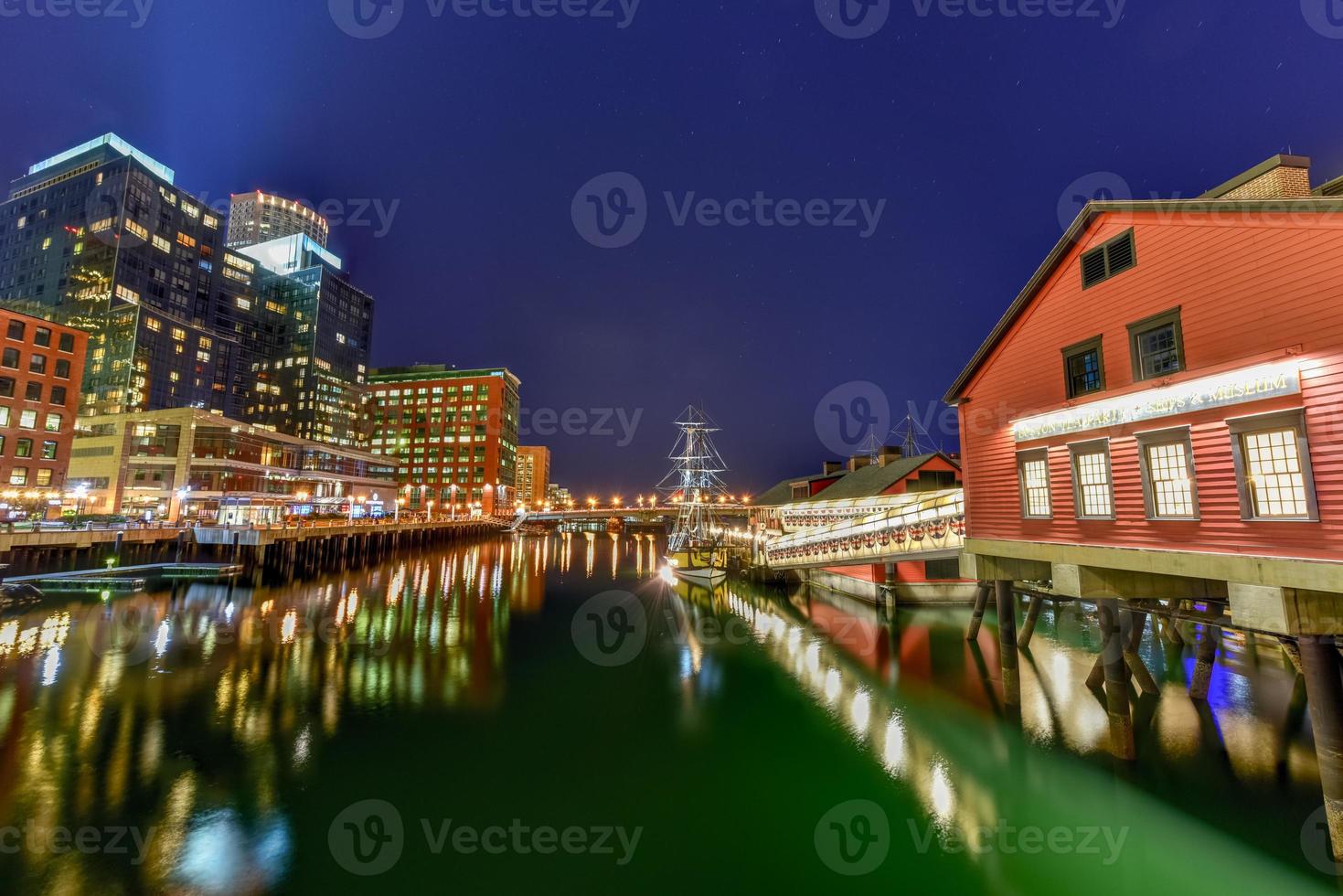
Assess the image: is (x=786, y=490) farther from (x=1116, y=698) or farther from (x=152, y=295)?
(x=152, y=295)

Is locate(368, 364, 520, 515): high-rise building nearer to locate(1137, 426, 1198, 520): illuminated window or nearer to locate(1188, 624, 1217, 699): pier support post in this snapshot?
locate(1188, 624, 1217, 699): pier support post

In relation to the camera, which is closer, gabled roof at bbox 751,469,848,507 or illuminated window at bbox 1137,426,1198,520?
illuminated window at bbox 1137,426,1198,520

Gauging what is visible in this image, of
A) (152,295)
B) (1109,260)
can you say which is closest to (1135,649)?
(1109,260)

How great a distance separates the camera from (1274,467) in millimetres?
10117

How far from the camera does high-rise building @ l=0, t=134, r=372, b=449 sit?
97.4 metres

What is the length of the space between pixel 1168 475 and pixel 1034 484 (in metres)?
3.75

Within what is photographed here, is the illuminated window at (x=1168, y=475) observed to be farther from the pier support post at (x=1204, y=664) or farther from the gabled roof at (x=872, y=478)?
the gabled roof at (x=872, y=478)

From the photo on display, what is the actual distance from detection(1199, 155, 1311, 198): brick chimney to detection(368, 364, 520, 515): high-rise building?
149 m

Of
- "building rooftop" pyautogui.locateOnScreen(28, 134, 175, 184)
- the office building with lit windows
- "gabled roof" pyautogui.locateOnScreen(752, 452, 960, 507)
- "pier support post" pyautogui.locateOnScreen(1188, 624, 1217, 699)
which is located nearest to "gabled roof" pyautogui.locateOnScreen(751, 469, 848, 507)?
"gabled roof" pyautogui.locateOnScreen(752, 452, 960, 507)

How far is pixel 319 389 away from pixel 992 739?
538ft

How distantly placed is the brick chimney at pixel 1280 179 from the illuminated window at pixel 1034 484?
743 centimetres

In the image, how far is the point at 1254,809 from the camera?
12477 millimetres

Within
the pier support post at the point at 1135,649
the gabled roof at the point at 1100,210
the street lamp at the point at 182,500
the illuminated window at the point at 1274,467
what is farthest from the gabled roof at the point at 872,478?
the street lamp at the point at 182,500

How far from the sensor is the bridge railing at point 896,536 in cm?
2009
